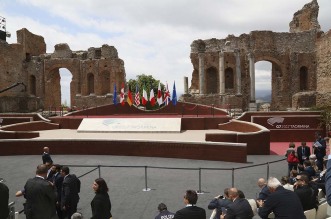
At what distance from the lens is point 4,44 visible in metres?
40.0

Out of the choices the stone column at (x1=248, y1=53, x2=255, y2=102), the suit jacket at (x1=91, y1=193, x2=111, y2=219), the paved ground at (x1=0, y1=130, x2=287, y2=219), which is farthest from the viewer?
the stone column at (x1=248, y1=53, x2=255, y2=102)

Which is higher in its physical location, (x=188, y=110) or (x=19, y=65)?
(x=19, y=65)

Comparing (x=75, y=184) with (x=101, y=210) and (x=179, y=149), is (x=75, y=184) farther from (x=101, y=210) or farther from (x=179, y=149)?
(x=179, y=149)

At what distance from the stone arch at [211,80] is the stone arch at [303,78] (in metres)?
9.90

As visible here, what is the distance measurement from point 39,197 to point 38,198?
0.08 feet

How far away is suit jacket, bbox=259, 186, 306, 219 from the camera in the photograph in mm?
4707

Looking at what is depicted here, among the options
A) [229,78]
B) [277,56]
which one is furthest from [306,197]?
[277,56]

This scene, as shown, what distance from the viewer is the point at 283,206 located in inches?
186

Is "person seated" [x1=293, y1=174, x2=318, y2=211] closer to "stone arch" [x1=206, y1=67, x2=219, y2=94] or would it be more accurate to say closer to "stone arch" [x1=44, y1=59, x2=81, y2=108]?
"stone arch" [x1=206, y1=67, x2=219, y2=94]

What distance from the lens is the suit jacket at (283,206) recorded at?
15.4 feet

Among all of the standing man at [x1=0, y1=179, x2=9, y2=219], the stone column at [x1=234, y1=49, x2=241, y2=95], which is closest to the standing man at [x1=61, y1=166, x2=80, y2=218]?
the standing man at [x1=0, y1=179, x2=9, y2=219]

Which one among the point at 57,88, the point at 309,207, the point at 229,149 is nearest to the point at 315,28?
the point at 229,149

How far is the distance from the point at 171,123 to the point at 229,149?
8.37 metres

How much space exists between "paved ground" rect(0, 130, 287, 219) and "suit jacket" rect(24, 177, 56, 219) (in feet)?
9.36
